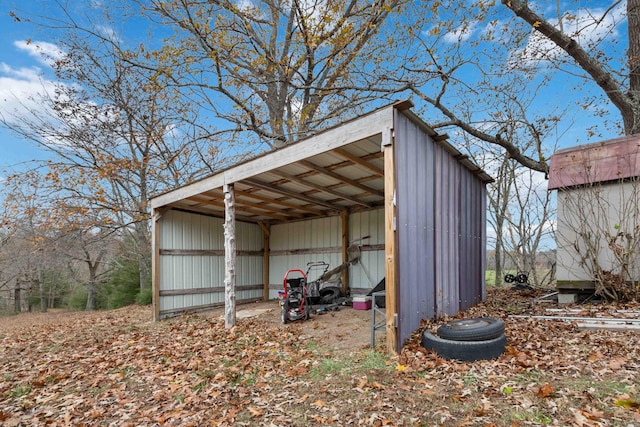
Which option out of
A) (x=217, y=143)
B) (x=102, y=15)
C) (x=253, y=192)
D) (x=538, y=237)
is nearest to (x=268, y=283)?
(x=253, y=192)

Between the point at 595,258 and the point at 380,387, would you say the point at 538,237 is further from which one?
the point at 380,387

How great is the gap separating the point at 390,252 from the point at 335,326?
8.39 feet

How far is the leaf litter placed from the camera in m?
2.59

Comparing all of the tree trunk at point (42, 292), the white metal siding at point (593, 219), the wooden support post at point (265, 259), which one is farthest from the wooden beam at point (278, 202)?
the tree trunk at point (42, 292)

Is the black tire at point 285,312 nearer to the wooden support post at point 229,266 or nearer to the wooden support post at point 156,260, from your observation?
the wooden support post at point 229,266

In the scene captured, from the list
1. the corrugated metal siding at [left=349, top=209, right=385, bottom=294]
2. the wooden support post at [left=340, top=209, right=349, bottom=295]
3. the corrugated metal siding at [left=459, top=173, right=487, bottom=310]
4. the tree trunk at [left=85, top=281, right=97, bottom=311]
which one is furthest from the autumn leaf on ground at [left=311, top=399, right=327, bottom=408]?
the tree trunk at [left=85, top=281, right=97, bottom=311]

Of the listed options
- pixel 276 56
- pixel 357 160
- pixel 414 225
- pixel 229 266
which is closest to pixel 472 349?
pixel 414 225

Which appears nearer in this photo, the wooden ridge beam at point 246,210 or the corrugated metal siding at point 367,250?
the wooden ridge beam at point 246,210

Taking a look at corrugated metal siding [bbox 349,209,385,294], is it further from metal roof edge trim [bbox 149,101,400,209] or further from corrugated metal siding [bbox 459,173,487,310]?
metal roof edge trim [bbox 149,101,400,209]

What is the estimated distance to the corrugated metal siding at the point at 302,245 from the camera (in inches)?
375

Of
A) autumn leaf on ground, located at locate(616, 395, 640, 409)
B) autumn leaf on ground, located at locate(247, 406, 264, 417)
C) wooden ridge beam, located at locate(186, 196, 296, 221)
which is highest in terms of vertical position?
wooden ridge beam, located at locate(186, 196, 296, 221)

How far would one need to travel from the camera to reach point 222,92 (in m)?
11.4

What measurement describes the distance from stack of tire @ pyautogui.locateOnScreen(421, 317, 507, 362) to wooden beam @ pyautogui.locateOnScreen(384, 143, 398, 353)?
44cm

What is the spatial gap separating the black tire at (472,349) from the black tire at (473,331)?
50 mm
